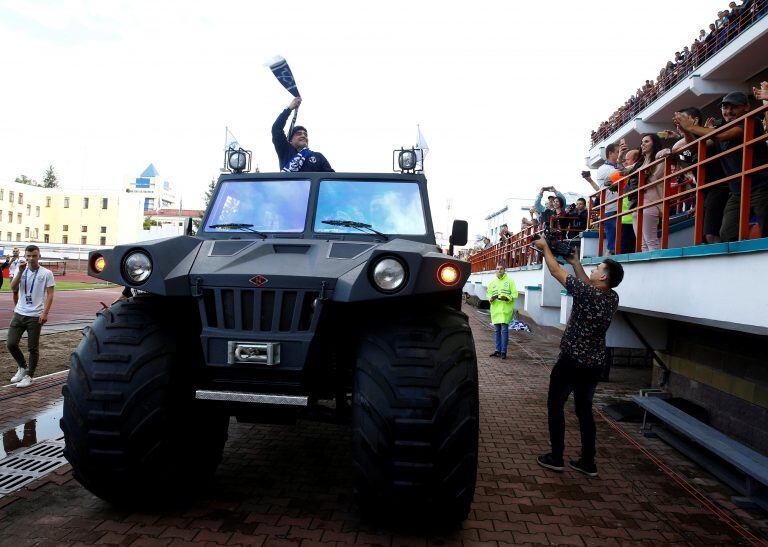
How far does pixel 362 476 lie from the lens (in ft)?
10.6

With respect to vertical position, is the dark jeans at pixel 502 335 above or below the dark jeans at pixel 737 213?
below

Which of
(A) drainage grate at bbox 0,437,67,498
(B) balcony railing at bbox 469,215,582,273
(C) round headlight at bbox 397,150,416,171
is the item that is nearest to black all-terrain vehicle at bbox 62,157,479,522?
(A) drainage grate at bbox 0,437,67,498

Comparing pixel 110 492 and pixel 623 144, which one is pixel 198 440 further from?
pixel 623 144

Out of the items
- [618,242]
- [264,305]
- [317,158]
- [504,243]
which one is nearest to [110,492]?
[264,305]

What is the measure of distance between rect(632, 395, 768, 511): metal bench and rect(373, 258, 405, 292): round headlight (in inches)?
119

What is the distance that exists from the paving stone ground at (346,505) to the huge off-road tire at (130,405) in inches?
13.0

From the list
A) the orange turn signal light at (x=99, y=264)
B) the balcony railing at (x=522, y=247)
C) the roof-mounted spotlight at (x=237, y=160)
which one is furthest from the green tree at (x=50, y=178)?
the orange turn signal light at (x=99, y=264)

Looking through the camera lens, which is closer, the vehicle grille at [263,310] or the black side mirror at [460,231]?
the vehicle grille at [263,310]

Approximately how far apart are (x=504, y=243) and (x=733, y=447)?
1673 centimetres

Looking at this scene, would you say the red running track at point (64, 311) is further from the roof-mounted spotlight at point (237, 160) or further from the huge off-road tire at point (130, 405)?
the huge off-road tire at point (130, 405)

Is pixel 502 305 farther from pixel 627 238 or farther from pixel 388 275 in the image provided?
pixel 388 275

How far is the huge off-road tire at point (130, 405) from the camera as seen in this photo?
3.28m

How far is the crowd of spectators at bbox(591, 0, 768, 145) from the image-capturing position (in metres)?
15.0

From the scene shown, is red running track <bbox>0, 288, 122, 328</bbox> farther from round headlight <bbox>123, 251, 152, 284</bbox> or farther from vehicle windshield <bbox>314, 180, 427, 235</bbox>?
round headlight <bbox>123, 251, 152, 284</bbox>
